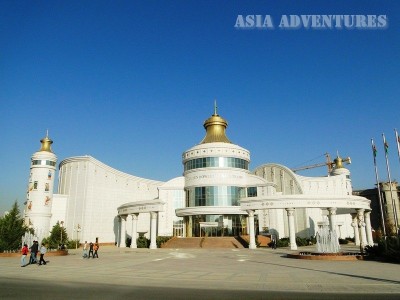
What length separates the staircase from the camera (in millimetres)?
48875

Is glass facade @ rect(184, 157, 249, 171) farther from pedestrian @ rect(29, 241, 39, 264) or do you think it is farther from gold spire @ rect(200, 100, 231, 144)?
pedestrian @ rect(29, 241, 39, 264)

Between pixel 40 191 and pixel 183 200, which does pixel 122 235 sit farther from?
pixel 40 191

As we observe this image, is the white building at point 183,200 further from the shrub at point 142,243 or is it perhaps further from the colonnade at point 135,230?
the shrub at point 142,243

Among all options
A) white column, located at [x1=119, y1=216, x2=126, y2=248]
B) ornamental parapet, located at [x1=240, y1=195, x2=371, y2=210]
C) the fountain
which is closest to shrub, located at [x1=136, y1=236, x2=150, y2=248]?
white column, located at [x1=119, y1=216, x2=126, y2=248]

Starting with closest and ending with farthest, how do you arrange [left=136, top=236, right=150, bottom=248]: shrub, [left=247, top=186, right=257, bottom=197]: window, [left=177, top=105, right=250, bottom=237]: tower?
1. [left=136, top=236, right=150, bottom=248]: shrub
2. [left=177, top=105, right=250, bottom=237]: tower
3. [left=247, top=186, right=257, bottom=197]: window

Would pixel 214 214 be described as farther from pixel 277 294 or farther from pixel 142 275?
pixel 277 294

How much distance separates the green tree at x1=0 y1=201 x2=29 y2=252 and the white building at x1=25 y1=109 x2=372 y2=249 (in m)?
18.2

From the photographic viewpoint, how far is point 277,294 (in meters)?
12.7

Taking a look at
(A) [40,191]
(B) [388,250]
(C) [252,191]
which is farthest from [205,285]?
(A) [40,191]

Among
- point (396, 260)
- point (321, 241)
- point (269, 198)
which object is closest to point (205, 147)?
point (269, 198)

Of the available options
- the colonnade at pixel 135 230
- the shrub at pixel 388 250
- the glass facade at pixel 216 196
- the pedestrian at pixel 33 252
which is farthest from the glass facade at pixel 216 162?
the pedestrian at pixel 33 252

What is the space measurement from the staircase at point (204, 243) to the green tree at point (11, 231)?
20.8m

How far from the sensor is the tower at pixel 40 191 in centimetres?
5719

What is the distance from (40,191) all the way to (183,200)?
2567 centimetres
